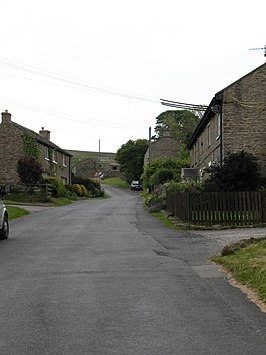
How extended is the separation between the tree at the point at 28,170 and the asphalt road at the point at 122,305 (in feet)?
103

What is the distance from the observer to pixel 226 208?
2027 centimetres

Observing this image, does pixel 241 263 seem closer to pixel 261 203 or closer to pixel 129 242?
pixel 129 242

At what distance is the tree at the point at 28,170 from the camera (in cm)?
4438

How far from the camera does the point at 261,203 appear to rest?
20188 mm

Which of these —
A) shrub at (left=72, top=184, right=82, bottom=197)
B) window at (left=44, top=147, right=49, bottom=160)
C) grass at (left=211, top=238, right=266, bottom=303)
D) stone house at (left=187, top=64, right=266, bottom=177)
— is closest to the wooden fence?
grass at (left=211, top=238, right=266, bottom=303)

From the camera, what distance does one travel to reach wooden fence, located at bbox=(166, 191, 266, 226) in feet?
65.8

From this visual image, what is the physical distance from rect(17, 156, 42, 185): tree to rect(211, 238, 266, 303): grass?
110 ft

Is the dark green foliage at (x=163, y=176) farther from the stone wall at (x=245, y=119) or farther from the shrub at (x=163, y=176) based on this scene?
the stone wall at (x=245, y=119)

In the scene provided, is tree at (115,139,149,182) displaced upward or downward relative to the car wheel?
upward

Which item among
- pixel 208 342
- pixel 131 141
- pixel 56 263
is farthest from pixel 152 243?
pixel 131 141

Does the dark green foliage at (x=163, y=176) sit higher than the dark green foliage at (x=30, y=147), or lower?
lower

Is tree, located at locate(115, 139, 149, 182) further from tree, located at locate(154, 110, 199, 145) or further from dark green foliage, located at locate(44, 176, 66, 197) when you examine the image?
dark green foliage, located at locate(44, 176, 66, 197)

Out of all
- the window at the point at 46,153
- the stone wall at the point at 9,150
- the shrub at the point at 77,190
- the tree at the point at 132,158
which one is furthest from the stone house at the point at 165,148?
the stone wall at the point at 9,150

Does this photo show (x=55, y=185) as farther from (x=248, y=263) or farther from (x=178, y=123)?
(x=178, y=123)
